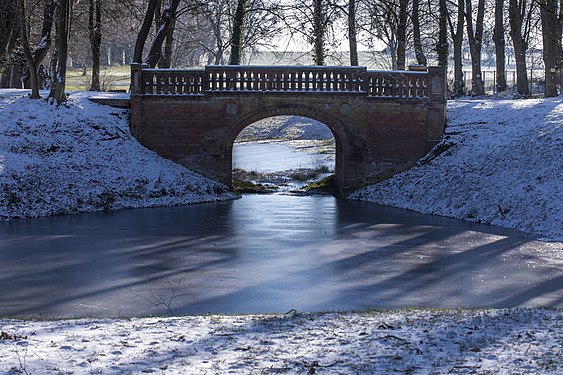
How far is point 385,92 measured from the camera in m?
25.5

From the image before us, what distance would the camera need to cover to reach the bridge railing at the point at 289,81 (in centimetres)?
2541

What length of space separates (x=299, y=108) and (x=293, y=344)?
18.9 metres

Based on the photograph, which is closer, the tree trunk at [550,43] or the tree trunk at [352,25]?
the tree trunk at [550,43]

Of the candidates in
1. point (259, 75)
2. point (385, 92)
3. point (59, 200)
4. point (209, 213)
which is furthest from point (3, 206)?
point (385, 92)

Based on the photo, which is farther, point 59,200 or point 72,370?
point 59,200

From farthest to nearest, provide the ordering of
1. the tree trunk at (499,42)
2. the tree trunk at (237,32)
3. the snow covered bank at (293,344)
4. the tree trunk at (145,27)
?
the tree trunk at (499,42)
the tree trunk at (237,32)
the tree trunk at (145,27)
the snow covered bank at (293,344)

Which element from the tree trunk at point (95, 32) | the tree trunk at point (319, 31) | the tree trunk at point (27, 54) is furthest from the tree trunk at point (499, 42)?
the tree trunk at point (27, 54)

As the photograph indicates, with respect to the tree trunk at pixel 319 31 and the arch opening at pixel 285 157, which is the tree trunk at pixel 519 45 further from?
the arch opening at pixel 285 157

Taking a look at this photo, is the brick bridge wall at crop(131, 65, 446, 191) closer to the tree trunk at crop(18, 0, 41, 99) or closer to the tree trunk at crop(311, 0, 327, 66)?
the tree trunk at crop(18, 0, 41, 99)

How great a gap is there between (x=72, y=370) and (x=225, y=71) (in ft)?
65.2

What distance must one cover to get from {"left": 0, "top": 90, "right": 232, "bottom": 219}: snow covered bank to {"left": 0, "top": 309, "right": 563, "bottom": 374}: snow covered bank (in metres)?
13.4

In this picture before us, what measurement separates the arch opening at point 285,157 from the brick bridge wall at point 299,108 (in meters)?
1.21

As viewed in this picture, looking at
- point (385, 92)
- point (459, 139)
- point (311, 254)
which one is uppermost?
point (385, 92)

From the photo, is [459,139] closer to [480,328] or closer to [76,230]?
[76,230]
